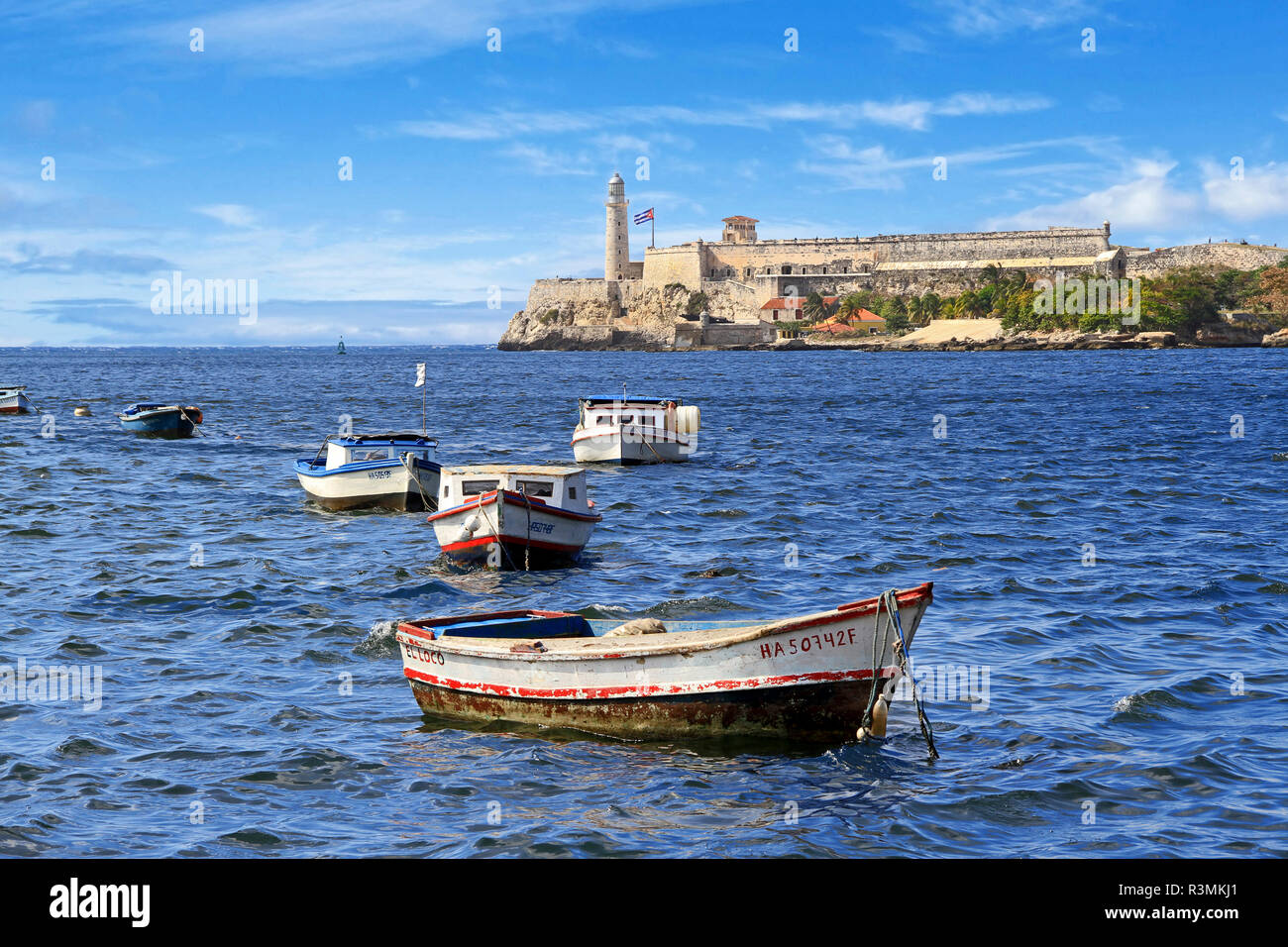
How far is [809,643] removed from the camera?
11.7 meters

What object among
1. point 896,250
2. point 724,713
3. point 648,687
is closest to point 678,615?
point 648,687

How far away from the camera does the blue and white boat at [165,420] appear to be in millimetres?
50125

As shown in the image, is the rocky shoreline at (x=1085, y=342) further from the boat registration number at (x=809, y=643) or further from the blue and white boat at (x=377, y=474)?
the boat registration number at (x=809, y=643)

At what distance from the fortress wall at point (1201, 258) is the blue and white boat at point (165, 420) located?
140 m

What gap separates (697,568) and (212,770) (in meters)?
11.7

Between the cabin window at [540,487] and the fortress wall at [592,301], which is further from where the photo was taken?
the fortress wall at [592,301]

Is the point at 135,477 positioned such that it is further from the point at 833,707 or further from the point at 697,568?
the point at 833,707

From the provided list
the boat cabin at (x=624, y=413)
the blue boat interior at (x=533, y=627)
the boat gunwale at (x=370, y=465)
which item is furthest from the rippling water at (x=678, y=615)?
the boat cabin at (x=624, y=413)

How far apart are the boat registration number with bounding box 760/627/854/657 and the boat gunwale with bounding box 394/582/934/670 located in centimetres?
12

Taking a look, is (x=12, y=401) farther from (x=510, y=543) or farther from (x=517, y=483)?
(x=510, y=543)

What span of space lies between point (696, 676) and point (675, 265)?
581 ft

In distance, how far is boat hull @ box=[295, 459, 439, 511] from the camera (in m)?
29.0
